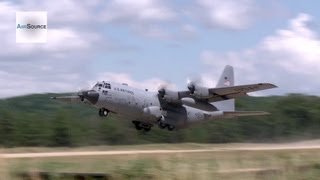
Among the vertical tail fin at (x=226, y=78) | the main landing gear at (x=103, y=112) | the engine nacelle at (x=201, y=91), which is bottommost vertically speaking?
the main landing gear at (x=103, y=112)

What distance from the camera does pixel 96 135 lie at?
250 feet

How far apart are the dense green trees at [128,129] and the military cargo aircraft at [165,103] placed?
10.7 m

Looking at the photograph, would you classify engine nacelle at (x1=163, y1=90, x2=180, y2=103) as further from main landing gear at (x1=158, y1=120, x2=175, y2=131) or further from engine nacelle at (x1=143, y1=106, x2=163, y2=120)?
main landing gear at (x1=158, y1=120, x2=175, y2=131)

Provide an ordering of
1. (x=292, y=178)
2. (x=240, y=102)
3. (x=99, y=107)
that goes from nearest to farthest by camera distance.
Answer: (x=292, y=178)
(x=99, y=107)
(x=240, y=102)

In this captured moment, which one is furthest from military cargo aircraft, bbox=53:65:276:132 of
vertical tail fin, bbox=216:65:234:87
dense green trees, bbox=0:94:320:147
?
dense green trees, bbox=0:94:320:147

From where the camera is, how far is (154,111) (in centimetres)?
5491

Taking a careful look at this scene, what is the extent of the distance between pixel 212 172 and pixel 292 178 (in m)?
1.50

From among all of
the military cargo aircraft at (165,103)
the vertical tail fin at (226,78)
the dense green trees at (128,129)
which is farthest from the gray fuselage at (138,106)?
the dense green trees at (128,129)

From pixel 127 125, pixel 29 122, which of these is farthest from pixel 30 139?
pixel 127 125

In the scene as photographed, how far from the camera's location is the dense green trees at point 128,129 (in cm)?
7075

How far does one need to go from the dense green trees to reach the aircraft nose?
1592cm

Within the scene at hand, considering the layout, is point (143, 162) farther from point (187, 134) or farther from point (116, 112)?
point (187, 134)

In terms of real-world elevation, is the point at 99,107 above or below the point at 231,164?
above

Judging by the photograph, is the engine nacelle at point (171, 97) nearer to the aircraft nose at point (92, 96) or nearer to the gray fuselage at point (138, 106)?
the gray fuselage at point (138, 106)
